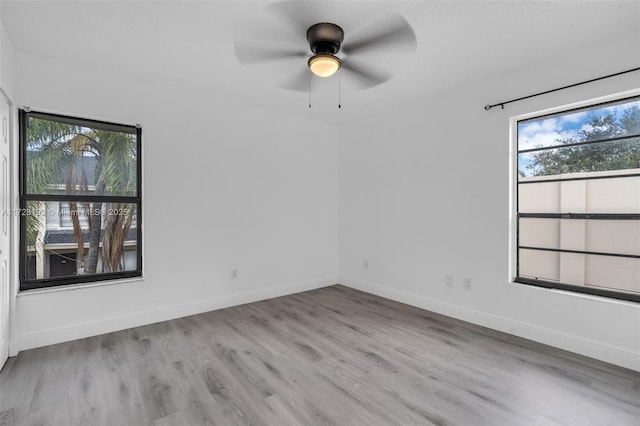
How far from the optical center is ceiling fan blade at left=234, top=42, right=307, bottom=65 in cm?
233

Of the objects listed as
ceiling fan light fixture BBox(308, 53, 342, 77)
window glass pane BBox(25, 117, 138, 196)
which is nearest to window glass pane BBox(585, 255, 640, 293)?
ceiling fan light fixture BBox(308, 53, 342, 77)

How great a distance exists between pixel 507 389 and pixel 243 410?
1745 mm

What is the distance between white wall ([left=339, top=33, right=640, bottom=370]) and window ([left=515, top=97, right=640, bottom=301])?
0.56 ft

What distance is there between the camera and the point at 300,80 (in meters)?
2.93

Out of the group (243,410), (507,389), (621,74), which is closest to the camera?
(243,410)

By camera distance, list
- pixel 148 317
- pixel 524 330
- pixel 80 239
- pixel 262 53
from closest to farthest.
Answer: pixel 262 53
pixel 524 330
pixel 80 239
pixel 148 317

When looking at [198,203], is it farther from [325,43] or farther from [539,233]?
[539,233]

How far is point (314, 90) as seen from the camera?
3465 mm

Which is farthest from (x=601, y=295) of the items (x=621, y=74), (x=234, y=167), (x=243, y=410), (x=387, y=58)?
(x=234, y=167)

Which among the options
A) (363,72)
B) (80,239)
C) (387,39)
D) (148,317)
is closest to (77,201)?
(80,239)

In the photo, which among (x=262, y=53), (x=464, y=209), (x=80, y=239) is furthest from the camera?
(x=464, y=209)

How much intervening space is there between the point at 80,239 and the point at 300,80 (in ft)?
8.58

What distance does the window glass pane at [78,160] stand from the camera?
2.81m

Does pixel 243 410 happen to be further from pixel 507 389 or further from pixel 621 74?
pixel 621 74
